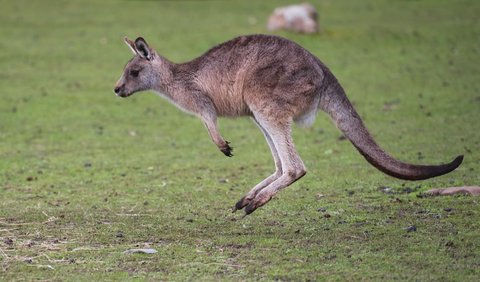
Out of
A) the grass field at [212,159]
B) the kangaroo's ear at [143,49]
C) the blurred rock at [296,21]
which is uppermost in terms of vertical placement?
the blurred rock at [296,21]

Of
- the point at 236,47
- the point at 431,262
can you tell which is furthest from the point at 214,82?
the point at 431,262

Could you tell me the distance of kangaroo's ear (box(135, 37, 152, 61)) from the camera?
7.38 meters

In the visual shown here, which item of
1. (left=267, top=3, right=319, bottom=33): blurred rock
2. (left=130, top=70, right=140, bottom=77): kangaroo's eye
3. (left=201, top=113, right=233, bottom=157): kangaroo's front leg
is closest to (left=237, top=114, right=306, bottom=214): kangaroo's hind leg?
(left=201, top=113, right=233, bottom=157): kangaroo's front leg

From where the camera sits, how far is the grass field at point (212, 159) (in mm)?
5926

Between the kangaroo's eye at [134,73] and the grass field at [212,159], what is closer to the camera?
the grass field at [212,159]

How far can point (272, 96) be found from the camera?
22.7 feet

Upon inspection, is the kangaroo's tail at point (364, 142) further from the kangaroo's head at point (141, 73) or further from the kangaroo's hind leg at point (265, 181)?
the kangaroo's head at point (141, 73)

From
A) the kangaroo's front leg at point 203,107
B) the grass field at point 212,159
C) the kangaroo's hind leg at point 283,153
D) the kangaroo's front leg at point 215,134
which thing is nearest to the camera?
the grass field at point 212,159

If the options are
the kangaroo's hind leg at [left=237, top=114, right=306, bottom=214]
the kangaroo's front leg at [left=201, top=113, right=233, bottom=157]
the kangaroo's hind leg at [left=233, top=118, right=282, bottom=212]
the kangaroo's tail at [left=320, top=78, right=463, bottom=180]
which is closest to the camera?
the kangaroo's tail at [left=320, top=78, right=463, bottom=180]

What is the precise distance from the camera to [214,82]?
24.2 feet

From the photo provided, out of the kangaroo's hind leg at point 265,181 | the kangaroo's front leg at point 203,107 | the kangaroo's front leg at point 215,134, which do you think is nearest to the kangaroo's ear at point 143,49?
the kangaroo's front leg at point 203,107

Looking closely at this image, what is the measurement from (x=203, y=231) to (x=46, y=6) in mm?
15568

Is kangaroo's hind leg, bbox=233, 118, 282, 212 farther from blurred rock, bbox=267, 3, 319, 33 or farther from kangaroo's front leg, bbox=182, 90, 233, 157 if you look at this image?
blurred rock, bbox=267, 3, 319, 33

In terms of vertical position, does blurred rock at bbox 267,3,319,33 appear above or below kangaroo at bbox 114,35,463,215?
above
